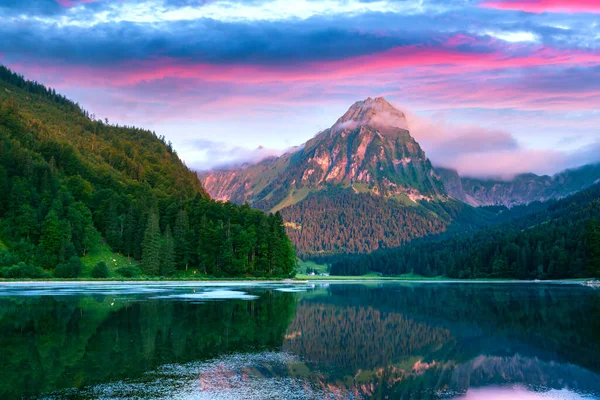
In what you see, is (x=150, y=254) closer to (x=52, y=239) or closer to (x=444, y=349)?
(x=52, y=239)

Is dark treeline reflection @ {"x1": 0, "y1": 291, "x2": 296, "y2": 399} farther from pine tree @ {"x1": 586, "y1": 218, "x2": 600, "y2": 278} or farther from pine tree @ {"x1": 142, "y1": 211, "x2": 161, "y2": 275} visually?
pine tree @ {"x1": 586, "y1": 218, "x2": 600, "y2": 278}

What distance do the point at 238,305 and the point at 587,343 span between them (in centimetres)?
4292

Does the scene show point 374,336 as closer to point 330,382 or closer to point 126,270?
point 330,382

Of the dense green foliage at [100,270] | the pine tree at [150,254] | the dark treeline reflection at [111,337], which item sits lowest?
the dark treeline reflection at [111,337]

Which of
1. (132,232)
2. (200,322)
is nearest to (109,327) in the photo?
(200,322)

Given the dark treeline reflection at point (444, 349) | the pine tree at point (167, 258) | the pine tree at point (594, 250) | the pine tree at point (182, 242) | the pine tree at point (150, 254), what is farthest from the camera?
the pine tree at point (594, 250)

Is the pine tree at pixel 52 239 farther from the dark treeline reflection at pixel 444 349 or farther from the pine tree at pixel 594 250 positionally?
the pine tree at pixel 594 250

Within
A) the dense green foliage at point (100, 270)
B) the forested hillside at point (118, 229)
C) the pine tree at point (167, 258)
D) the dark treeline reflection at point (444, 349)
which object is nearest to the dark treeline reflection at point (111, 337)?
the dark treeline reflection at point (444, 349)

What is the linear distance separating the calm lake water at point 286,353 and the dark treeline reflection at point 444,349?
98mm

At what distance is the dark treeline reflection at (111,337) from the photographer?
32.0m

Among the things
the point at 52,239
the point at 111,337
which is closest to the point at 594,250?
the point at 52,239

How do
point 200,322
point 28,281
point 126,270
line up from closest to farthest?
point 200,322 → point 28,281 → point 126,270

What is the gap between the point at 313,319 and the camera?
6269cm

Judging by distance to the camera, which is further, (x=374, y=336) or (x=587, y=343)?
(x=374, y=336)
